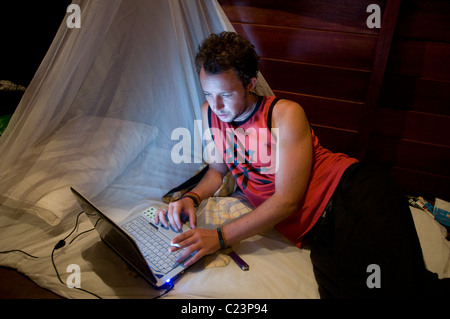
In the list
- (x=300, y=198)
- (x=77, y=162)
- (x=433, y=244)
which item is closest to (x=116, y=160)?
(x=77, y=162)

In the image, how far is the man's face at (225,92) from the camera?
42.8 inches

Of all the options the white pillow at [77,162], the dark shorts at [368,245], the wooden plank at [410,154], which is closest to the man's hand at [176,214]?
the white pillow at [77,162]

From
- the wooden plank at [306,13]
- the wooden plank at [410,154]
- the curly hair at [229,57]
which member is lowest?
the wooden plank at [410,154]

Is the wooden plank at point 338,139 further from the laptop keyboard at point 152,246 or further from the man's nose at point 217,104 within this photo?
the laptop keyboard at point 152,246

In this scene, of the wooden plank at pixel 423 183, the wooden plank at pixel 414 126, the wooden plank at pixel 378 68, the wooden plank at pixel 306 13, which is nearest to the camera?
the wooden plank at pixel 378 68

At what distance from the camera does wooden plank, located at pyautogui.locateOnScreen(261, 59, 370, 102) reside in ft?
5.57

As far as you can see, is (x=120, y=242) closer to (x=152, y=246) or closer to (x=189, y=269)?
(x=152, y=246)

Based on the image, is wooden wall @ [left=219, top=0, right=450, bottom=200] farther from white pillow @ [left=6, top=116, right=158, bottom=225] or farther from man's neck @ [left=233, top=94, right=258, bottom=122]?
white pillow @ [left=6, top=116, right=158, bottom=225]

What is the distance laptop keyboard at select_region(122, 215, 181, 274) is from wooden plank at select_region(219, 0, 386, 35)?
1292mm

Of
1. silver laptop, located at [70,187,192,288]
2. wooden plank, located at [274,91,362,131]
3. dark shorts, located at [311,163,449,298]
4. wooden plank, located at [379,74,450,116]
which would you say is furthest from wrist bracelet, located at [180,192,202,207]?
wooden plank, located at [379,74,450,116]

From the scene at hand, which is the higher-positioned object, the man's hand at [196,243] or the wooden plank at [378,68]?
the wooden plank at [378,68]

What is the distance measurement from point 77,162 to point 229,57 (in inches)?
32.8

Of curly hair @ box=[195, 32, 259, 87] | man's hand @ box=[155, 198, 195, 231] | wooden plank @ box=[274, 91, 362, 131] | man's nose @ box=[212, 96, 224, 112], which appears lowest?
man's hand @ box=[155, 198, 195, 231]

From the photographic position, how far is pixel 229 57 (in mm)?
1093
